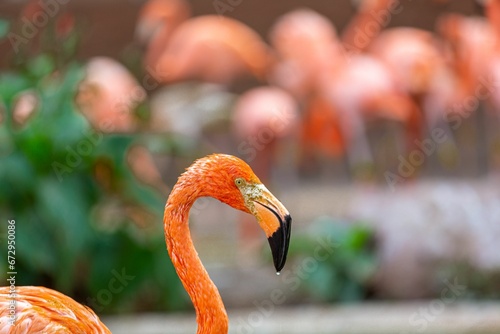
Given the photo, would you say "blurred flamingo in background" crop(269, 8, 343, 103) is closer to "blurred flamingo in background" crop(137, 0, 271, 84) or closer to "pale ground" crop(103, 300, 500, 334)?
"blurred flamingo in background" crop(137, 0, 271, 84)

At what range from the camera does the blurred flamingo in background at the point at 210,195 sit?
172 centimetres

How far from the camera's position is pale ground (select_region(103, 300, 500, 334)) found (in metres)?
3.48

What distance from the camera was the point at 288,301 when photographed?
459 centimetres

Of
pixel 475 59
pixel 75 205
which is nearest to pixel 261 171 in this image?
pixel 475 59

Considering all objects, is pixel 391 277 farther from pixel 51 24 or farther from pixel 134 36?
pixel 134 36

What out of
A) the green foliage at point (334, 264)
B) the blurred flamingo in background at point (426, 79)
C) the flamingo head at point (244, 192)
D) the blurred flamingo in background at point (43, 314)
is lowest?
the green foliage at point (334, 264)

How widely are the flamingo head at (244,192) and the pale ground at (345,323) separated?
1.76 metres

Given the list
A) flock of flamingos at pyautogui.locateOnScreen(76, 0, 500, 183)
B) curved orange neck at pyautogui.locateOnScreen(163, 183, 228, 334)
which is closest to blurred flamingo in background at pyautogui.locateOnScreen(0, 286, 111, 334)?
curved orange neck at pyautogui.locateOnScreen(163, 183, 228, 334)

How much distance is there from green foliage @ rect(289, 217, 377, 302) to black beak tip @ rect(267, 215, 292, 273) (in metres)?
2.83

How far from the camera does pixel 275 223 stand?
1698mm

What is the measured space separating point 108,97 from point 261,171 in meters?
1.41

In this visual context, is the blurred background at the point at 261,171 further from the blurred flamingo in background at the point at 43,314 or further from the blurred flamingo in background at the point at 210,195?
the blurred flamingo in background at the point at 210,195

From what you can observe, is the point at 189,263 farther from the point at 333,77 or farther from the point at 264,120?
the point at 333,77

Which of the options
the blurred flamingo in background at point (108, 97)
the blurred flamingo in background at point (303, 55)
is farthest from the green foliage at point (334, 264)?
the blurred flamingo in background at point (303, 55)
